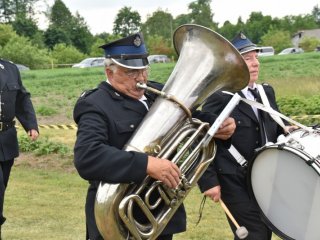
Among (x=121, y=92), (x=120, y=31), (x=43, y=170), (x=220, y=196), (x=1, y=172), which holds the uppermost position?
(x=121, y=92)

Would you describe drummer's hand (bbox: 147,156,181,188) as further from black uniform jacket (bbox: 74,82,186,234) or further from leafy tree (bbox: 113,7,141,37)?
leafy tree (bbox: 113,7,141,37)

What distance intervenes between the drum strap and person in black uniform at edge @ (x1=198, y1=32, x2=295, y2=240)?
2cm

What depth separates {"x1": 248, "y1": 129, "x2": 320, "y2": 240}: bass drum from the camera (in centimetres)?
298

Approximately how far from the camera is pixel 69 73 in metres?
29.8

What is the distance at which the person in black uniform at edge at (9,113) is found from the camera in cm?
492

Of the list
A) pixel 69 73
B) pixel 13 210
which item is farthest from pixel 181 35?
pixel 69 73

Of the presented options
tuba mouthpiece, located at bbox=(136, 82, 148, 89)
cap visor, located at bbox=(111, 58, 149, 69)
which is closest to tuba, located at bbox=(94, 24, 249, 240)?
tuba mouthpiece, located at bbox=(136, 82, 148, 89)

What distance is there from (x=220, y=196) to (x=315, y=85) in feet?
35.4

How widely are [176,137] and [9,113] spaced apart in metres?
2.75

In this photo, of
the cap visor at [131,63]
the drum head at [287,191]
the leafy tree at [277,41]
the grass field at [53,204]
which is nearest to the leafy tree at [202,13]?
the leafy tree at [277,41]

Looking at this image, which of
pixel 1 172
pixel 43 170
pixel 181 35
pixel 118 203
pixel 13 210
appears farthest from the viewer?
pixel 43 170

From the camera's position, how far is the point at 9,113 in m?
4.99

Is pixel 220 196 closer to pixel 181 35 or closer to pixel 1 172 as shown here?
pixel 181 35

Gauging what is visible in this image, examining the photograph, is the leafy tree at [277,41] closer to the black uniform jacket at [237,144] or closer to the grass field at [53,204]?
the grass field at [53,204]
